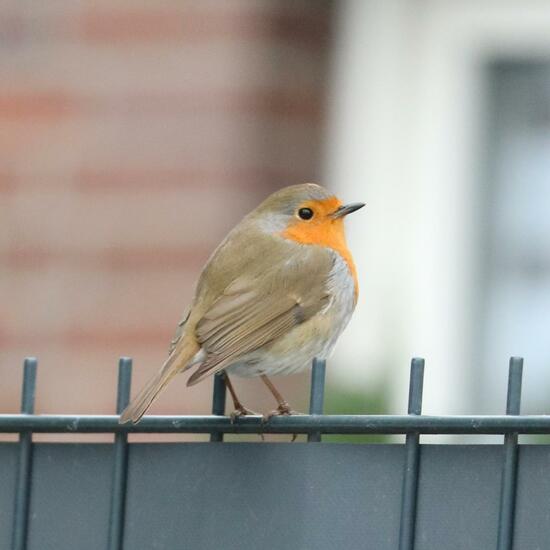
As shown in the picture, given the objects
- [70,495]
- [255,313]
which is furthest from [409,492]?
[255,313]

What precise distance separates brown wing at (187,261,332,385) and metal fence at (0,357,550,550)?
1.74 feet

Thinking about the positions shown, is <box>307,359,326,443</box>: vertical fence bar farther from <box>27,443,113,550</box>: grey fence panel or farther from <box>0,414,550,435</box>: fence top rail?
<box>27,443,113,550</box>: grey fence panel

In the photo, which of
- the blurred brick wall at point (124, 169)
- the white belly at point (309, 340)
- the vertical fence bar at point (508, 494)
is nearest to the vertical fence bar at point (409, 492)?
the vertical fence bar at point (508, 494)

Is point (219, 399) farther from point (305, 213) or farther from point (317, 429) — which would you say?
point (305, 213)

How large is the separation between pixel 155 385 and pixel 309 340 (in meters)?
0.73

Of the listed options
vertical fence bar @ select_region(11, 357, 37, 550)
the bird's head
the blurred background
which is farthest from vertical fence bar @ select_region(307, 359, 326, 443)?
the blurred background

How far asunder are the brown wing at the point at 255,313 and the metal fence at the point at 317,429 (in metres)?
A: 0.53

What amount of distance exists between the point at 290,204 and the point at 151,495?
1.53 m

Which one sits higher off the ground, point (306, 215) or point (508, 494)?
point (306, 215)

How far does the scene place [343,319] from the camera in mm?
3658

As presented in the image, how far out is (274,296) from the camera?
349 centimetres

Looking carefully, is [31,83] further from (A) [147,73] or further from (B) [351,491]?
(B) [351,491]

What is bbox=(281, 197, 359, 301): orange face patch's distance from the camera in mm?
3807

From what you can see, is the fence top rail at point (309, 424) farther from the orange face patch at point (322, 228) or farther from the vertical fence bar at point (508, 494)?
the orange face patch at point (322, 228)
